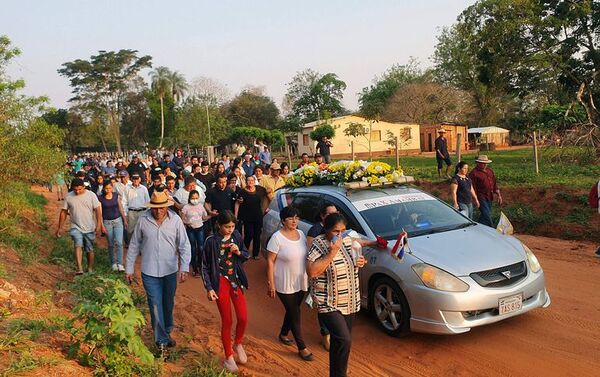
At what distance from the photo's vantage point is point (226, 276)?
5.12 meters

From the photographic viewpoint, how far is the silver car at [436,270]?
5.11 metres

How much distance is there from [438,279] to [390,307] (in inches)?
28.7

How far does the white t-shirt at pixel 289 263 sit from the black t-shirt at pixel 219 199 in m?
4.14

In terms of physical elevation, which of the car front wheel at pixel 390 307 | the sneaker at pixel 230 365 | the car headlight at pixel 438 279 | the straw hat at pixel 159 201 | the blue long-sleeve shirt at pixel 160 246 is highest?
the straw hat at pixel 159 201

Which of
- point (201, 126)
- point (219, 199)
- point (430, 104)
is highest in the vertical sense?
point (430, 104)

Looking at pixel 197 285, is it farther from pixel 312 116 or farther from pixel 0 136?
pixel 312 116

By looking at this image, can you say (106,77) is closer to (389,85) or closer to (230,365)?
(389,85)

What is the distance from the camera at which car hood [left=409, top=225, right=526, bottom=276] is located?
5266mm

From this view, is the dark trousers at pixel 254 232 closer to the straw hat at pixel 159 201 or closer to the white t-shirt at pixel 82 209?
the white t-shirt at pixel 82 209

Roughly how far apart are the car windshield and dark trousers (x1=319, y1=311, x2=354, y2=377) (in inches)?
74.1

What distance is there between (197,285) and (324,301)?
14.7ft

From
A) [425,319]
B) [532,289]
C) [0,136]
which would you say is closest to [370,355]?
[425,319]

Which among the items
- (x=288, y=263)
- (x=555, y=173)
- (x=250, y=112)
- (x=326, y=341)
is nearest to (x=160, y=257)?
(x=288, y=263)

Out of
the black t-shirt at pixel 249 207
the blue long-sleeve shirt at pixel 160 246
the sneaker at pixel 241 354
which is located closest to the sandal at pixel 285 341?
the sneaker at pixel 241 354
